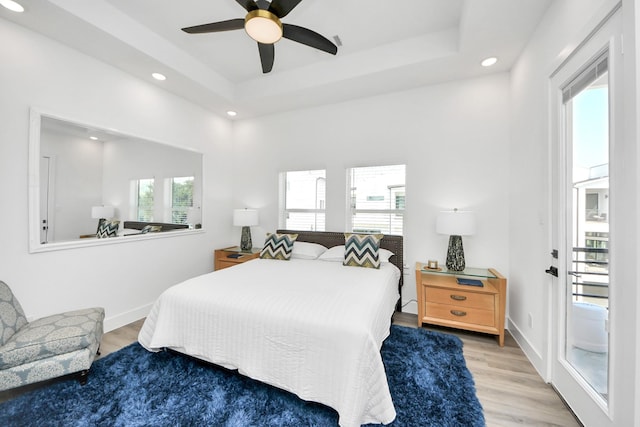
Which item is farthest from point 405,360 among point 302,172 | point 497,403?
point 302,172

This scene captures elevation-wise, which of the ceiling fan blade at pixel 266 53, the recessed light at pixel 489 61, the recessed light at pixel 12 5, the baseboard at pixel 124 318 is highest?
the recessed light at pixel 489 61

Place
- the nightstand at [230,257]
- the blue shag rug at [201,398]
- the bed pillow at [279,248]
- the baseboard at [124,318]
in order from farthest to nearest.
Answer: the nightstand at [230,257] → the bed pillow at [279,248] → the baseboard at [124,318] → the blue shag rug at [201,398]

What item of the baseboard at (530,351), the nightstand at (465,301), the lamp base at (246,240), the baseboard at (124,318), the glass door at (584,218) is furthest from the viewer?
the lamp base at (246,240)

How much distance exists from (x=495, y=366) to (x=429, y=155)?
2246 mm

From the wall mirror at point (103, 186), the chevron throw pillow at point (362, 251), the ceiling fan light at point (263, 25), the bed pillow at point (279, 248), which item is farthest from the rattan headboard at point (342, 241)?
the ceiling fan light at point (263, 25)

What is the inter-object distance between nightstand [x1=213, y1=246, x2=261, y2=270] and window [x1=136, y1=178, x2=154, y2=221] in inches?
44.3

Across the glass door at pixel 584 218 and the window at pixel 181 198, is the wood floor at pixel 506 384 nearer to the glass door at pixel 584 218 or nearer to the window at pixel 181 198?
the glass door at pixel 584 218

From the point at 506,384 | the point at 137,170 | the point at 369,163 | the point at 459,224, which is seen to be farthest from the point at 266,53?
the point at 506,384

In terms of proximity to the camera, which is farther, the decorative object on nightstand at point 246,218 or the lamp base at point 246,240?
the lamp base at point 246,240

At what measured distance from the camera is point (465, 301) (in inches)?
102

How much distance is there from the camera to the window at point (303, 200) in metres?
3.90

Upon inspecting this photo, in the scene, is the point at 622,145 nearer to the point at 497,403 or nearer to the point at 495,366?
the point at 497,403

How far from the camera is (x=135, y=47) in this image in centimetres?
249

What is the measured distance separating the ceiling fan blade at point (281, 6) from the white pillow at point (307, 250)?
97.4 inches
